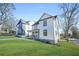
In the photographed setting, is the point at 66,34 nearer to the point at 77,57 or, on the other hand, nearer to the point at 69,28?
the point at 69,28

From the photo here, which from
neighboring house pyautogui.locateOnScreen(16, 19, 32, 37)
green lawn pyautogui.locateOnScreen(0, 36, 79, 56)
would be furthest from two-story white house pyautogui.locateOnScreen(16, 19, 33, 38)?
green lawn pyautogui.locateOnScreen(0, 36, 79, 56)

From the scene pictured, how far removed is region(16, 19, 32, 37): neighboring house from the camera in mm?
3846

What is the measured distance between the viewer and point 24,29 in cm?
387

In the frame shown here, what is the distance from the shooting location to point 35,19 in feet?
12.6

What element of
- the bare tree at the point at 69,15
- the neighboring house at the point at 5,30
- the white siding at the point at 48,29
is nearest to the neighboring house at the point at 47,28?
the white siding at the point at 48,29

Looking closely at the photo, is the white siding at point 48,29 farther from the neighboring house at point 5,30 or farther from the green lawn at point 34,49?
the neighboring house at point 5,30

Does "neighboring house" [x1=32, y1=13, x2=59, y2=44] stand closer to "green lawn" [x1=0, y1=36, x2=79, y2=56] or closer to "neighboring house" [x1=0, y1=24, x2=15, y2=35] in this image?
"green lawn" [x1=0, y1=36, x2=79, y2=56]

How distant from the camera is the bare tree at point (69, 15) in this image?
3760mm

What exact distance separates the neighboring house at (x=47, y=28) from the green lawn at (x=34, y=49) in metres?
0.09

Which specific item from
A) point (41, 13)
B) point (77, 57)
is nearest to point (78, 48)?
point (77, 57)

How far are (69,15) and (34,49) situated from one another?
67 centimetres

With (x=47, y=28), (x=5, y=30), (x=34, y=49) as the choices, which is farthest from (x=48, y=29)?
(x=5, y=30)

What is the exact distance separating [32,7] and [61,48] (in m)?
0.69

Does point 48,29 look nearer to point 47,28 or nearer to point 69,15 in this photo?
point 47,28
